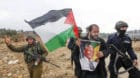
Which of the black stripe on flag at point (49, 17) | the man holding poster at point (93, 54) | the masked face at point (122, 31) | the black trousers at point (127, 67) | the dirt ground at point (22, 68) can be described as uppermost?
the black stripe on flag at point (49, 17)

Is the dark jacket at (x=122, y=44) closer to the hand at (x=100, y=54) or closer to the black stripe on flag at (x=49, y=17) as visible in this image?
the black stripe on flag at (x=49, y=17)

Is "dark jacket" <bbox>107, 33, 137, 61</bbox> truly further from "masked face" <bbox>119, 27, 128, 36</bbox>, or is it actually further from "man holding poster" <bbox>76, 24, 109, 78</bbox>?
"man holding poster" <bbox>76, 24, 109, 78</bbox>

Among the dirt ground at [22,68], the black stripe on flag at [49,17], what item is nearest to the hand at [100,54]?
the black stripe on flag at [49,17]

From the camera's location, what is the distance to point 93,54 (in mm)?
11859

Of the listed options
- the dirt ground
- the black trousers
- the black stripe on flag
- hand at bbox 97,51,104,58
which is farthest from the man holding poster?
the dirt ground

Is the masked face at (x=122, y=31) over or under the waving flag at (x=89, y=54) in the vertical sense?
over

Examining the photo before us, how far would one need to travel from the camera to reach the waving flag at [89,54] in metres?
11.8

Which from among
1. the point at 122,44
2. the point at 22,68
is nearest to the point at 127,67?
the point at 122,44

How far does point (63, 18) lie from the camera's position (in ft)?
43.4

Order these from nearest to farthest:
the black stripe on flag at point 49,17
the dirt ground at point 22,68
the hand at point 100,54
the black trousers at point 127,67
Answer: the hand at point 100,54
the black stripe on flag at point 49,17
the black trousers at point 127,67
the dirt ground at point 22,68

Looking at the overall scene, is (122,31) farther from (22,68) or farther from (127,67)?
(22,68)

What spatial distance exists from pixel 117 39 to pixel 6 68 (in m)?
16.2

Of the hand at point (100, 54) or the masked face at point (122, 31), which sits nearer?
the hand at point (100, 54)

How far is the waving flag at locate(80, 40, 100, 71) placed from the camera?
11.8 metres
